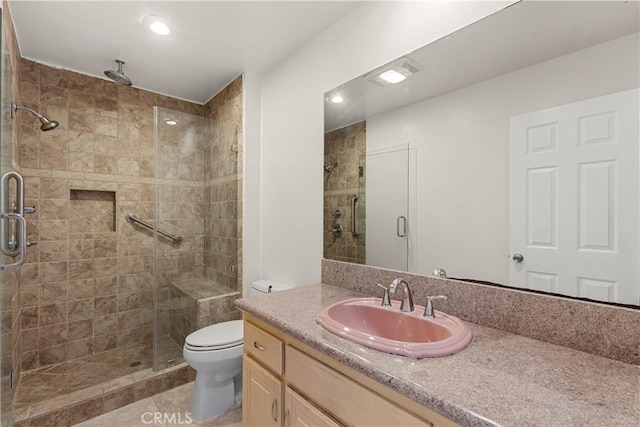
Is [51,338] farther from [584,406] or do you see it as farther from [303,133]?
[584,406]

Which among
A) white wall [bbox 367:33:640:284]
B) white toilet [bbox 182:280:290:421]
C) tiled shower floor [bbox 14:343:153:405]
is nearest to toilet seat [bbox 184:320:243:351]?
white toilet [bbox 182:280:290:421]

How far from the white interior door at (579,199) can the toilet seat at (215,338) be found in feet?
5.25

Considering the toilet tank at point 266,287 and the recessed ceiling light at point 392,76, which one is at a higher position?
the recessed ceiling light at point 392,76

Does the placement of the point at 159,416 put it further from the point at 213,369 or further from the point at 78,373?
the point at 78,373

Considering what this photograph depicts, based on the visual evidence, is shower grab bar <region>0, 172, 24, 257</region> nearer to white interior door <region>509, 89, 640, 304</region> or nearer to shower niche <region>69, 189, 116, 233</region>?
shower niche <region>69, 189, 116, 233</region>

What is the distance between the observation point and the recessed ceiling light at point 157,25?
69.3 inches

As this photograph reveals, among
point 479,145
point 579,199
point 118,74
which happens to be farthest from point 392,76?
point 118,74

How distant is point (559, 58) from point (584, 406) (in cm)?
101

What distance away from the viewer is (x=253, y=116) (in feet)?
8.04

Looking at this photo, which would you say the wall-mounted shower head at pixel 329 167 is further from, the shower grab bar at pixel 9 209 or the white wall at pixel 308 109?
the shower grab bar at pixel 9 209

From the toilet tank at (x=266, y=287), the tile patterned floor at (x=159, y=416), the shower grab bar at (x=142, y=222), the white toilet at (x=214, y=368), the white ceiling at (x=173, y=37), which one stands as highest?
the white ceiling at (x=173, y=37)

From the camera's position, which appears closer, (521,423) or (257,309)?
(521,423)

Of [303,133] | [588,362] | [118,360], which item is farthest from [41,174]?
[588,362]

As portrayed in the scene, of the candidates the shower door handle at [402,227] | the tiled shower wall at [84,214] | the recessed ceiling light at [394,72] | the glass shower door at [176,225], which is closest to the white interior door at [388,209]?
the shower door handle at [402,227]
